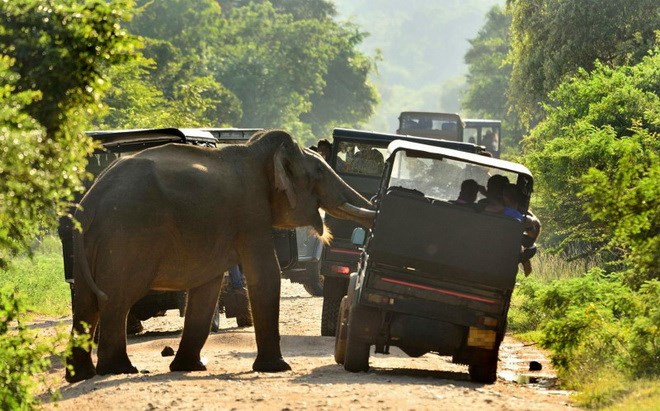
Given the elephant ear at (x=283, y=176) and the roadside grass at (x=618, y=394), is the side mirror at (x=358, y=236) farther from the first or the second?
the roadside grass at (x=618, y=394)

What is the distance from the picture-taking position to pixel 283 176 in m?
17.7

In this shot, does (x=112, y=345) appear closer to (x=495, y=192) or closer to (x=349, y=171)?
(x=495, y=192)

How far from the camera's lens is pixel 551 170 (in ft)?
82.8

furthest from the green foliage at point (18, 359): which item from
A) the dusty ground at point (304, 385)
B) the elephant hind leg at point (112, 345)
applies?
the elephant hind leg at point (112, 345)

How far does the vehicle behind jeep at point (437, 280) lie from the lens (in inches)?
622

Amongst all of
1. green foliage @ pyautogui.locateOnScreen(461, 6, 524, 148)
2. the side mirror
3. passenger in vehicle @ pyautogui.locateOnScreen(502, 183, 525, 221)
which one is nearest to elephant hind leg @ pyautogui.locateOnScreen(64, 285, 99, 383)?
the side mirror

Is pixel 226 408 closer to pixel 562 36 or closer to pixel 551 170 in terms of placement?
pixel 551 170

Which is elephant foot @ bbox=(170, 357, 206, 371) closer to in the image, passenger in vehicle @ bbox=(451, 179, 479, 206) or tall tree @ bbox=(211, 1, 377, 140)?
passenger in vehicle @ bbox=(451, 179, 479, 206)

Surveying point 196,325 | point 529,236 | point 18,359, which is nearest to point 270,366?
point 196,325

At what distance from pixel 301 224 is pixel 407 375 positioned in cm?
270

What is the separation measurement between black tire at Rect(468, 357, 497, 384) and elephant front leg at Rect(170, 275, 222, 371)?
2901 mm

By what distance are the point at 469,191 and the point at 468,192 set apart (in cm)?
1

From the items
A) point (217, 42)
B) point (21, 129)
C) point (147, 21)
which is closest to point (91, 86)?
point (21, 129)

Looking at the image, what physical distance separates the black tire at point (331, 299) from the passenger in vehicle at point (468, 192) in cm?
464
